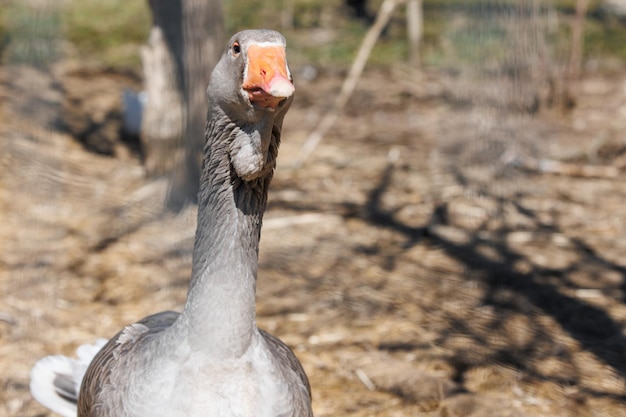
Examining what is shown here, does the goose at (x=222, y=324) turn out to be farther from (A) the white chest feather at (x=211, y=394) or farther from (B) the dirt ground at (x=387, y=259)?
(B) the dirt ground at (x=387, y=259)

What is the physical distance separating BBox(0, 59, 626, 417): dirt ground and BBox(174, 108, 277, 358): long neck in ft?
2.75

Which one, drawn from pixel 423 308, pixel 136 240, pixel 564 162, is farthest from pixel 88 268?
pixel 564 162

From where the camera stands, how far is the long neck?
2.76 metres

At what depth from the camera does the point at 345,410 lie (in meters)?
4.27

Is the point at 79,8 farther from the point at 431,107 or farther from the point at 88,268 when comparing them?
the point at 88,268

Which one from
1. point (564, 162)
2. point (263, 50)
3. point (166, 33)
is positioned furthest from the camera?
point (564, 162)

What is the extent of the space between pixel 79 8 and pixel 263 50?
12.4 meters

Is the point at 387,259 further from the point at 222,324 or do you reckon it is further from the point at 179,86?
the point at 222,324

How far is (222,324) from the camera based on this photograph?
2.75 meters

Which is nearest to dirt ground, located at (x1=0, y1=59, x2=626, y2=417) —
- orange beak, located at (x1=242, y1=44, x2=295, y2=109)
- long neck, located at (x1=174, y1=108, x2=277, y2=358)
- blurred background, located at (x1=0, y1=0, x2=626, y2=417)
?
blurred background, located at (x1=0, y1=0, x2=626, y2=417)

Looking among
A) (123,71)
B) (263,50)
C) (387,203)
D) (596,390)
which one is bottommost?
(596,390)

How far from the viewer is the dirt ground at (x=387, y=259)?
444cm

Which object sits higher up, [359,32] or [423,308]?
[359,32]

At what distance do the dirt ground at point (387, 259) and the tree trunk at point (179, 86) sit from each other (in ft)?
0.87
